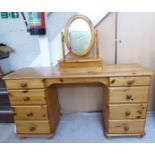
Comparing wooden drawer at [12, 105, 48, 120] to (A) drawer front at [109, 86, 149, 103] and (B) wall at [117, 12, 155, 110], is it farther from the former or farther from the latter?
(B) wall at [117, 12, 155, 110]

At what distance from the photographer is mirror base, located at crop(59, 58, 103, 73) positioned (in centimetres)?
150

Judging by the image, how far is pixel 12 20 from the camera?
1.79 meters

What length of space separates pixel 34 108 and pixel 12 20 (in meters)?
1.08

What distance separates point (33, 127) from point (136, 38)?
145 centimetres

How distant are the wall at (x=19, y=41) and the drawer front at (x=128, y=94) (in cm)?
105

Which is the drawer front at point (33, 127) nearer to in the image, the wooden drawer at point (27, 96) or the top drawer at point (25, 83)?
the wooden drawer at point (27, 96)

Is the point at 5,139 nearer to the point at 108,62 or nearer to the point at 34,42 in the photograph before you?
the point at 34,42

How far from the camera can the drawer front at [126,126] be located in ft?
4.80

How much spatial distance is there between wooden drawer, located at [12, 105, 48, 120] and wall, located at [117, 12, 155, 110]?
3.30 feet

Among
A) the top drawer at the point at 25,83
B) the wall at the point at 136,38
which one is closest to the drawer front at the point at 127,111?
the wall at the point at 136,38

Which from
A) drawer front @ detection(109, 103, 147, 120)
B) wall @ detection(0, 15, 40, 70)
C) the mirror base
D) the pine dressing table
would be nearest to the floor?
the pine dressing table

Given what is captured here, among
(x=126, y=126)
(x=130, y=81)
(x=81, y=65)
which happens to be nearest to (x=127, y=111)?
(x=126, y=126)
